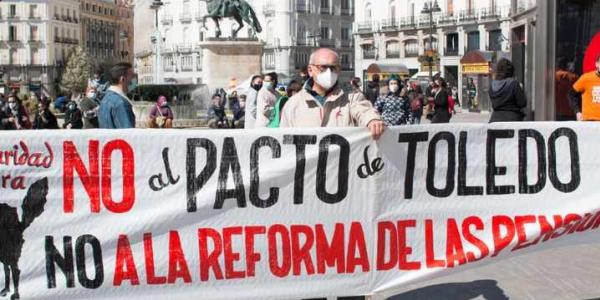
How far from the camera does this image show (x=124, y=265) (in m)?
5.30

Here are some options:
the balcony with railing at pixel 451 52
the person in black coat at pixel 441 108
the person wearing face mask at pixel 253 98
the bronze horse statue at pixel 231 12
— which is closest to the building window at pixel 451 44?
the balcony with railing at pixel 451 52

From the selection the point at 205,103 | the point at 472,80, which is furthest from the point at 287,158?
the point at 472,80

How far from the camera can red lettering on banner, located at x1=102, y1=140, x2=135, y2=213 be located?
5328mm

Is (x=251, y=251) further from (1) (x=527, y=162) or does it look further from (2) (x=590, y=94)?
(2) (x=590, y=94)

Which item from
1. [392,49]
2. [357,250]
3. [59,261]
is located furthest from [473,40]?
[59,261]

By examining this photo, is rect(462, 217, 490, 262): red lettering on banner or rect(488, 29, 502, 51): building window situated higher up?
rect(488, 29, 502, 51): building window

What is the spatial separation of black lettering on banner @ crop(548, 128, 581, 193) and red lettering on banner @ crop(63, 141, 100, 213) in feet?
9.38

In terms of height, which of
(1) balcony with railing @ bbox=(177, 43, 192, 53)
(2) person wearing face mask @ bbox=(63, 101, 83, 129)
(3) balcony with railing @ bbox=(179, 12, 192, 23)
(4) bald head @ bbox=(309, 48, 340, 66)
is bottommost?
(2) person wearing face mask @ bbox=(63, 101, 83, 129)

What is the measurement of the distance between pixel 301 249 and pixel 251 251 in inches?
11.8

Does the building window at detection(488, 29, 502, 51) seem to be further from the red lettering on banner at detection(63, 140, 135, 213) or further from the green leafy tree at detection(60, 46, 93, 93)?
the red lettering on banner at detection(63, 140, 135, 213)

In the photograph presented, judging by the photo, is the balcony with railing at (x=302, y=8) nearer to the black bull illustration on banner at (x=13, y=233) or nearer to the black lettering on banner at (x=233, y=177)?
the black lettering on banner at (x=233, y=177)

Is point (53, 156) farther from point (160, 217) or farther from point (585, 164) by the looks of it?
point (585, 164)

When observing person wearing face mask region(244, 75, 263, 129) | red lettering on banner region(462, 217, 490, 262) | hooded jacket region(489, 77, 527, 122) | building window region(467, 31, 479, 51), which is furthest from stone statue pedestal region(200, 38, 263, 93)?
building window region(467, 31, 479, 51)

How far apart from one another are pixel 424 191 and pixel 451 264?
0.48 m
